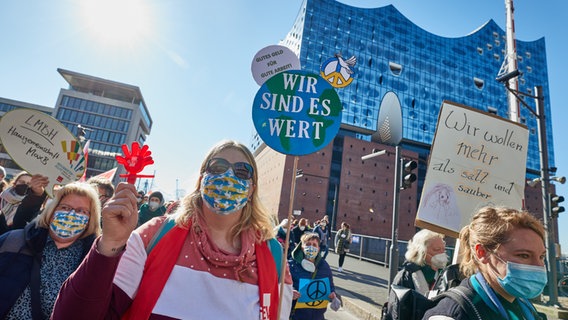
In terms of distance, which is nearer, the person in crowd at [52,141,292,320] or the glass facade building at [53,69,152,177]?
the person in crowd at [52,141,292,320]

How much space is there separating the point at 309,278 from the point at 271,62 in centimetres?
282

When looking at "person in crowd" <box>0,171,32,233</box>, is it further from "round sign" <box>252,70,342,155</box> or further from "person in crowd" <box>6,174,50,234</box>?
"round sign" <box>252,70,342,155</box>

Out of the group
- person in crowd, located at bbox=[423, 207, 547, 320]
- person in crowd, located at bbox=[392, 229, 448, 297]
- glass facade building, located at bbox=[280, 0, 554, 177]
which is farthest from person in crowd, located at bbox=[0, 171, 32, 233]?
glass facade building, located at bbox=[280, 0, 554, 177]

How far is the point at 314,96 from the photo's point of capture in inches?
95.1

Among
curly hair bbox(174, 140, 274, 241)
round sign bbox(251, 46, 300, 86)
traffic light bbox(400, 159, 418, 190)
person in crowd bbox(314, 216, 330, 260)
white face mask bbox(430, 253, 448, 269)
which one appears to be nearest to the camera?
curly hair bbox(174, 140, 274, 241)

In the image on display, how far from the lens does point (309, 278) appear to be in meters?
4.10

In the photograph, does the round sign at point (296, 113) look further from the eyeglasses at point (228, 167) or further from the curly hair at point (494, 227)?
the curly hair at point (494, 227)

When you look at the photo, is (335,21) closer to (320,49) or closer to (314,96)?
(320,49)

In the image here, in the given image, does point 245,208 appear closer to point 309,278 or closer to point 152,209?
point 309,278

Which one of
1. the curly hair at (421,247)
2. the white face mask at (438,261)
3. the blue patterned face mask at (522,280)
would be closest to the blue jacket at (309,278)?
the curly hair at (421,247)

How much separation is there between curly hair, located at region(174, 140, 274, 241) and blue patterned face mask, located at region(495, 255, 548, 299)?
1427mm

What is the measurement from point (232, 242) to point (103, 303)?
711 mm

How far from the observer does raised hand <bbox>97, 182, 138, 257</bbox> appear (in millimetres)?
1127

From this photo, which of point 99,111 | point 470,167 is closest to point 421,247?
point 470,167
